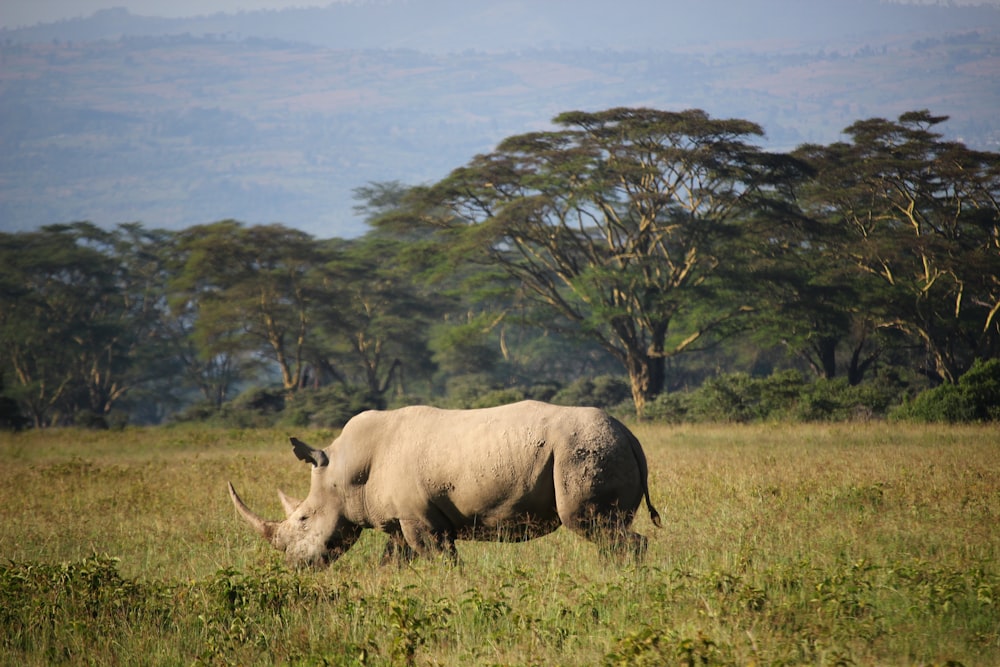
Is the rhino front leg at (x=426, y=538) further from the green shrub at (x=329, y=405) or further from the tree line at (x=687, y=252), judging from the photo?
the green shrub at (x=329, y=405)

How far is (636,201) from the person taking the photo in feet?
92.6

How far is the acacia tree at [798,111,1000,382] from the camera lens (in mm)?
26938

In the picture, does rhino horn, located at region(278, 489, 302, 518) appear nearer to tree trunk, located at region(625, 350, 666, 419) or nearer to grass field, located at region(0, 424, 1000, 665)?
grass field, located at region(0, 424, 1000, 665)

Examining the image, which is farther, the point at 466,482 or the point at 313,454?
the point at 313,454

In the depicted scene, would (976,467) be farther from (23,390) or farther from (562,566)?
(23,390)

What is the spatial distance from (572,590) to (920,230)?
25.5m

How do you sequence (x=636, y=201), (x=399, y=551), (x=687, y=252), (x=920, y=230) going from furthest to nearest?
(x=687, y=252) < (x=920, y=230) < (x=636, y=201) < (x=399, y=551)

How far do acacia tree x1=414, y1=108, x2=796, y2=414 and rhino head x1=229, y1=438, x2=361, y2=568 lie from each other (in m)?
19.8

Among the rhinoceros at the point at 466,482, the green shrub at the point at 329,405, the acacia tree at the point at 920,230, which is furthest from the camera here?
the green shrub at the point at 329,405

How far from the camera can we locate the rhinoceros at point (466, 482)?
7.34 m

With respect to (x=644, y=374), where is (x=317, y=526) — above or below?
above

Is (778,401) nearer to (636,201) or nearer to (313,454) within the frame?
(636,201)

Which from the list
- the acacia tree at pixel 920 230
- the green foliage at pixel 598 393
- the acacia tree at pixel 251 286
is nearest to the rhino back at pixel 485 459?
the acacia tree at pixel 920 230

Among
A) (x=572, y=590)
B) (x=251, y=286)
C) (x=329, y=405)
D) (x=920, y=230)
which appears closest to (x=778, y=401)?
(x=920, y=230)
